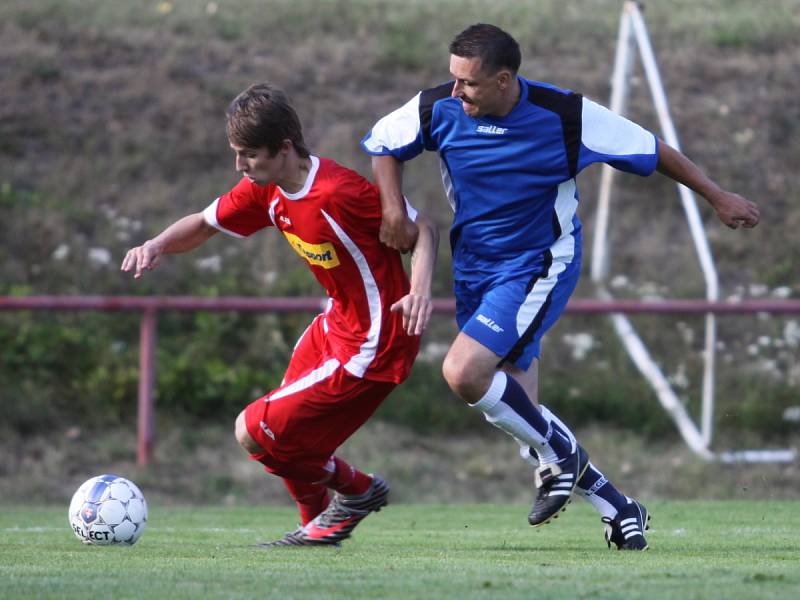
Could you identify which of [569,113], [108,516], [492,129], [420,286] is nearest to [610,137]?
[569,113]

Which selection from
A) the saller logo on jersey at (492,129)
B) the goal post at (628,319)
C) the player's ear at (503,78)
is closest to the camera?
the player's ear at (503,78)

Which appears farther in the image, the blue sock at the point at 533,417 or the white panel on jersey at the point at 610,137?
the white panel on jersey at the point at 610,137

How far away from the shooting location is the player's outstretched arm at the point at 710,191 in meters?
5.46

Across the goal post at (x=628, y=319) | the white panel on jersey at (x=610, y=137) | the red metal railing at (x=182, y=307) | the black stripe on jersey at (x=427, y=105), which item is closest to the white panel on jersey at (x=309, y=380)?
the black stripe on jersey at (x=427, y=105)

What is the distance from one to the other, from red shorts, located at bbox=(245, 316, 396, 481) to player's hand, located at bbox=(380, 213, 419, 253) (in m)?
0.58

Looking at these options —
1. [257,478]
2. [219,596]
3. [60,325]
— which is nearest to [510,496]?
[257,478]

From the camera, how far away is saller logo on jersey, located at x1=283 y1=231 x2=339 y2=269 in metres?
5.38

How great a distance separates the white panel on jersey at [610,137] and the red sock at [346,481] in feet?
5.66

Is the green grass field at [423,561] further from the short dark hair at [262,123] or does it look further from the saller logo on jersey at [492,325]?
the short dark hair at [262,123]

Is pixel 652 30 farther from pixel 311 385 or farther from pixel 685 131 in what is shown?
pixel 311 385

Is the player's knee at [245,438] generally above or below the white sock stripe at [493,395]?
below

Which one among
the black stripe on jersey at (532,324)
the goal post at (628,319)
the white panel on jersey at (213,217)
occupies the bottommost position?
the goal post at (628,319)

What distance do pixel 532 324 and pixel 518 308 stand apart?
99 millimetres

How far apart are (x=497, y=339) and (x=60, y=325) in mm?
7187
